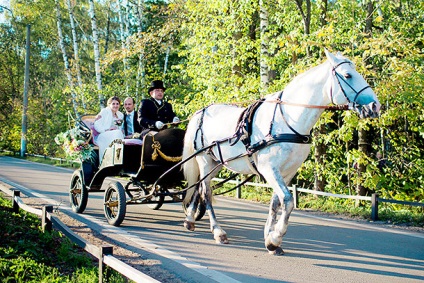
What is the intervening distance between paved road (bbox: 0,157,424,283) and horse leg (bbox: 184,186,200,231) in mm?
128

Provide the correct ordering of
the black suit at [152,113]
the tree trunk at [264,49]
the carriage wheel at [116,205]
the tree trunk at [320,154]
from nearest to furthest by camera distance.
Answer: the carriage wheel at [116,205] → the black suit at [152,113] → the tree trunk at [320,154] → the tree trunk at [264,49]

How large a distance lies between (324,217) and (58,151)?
960 inches

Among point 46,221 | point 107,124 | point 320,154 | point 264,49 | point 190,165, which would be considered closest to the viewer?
point 46,221

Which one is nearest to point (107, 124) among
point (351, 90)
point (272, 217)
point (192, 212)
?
point (192, 212)

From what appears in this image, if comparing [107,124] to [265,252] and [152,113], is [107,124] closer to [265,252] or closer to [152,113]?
[152,113]

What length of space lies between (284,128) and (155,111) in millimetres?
3309

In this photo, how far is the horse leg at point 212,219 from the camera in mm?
6770

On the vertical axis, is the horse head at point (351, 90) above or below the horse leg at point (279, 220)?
above

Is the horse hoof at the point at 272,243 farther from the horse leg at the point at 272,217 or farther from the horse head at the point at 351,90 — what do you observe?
the horse head at the point at 351,90

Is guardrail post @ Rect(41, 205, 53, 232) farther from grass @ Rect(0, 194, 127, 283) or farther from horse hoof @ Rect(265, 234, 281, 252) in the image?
horse hoof @ Rect(265, 234, 281, 252)

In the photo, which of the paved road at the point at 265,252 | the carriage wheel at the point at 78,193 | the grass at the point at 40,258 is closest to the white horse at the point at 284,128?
the paved road at the point at 265,252

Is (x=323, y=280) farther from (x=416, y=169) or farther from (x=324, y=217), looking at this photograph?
(x=416, y=169)

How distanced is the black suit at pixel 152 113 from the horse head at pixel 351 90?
12.3 feet

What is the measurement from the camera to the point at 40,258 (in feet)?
18.0
